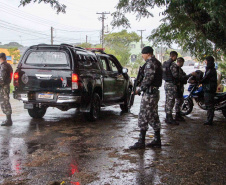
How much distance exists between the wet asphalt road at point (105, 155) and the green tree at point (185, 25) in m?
3.20

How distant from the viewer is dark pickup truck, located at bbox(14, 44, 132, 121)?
848cm

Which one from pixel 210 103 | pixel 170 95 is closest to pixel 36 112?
pixel 170 95

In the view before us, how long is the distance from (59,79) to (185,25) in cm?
590

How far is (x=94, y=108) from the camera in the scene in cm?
948

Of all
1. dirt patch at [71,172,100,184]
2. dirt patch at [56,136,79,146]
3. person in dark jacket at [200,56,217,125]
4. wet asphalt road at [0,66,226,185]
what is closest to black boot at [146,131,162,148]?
wet asphalt road at [0,66,226,185]

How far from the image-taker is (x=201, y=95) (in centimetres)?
1079

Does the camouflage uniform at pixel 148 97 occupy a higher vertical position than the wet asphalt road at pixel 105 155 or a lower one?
higher

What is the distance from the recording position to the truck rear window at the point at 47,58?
28.7 ft

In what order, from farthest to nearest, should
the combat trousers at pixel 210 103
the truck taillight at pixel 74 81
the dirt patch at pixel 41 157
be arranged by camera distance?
the combat trousers at pixel 210 103 → the truck taillight at pixel 74 81 → the dirt patch at pixel 41 157

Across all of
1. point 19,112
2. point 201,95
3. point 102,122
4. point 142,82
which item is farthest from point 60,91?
point 201,95

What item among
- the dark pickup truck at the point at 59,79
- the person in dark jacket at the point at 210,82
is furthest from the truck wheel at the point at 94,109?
the person in dark jacket at the point at 210,82

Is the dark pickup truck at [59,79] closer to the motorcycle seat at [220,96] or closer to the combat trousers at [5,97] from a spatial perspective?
the combat trousers at [5,97]

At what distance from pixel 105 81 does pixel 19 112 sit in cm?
337

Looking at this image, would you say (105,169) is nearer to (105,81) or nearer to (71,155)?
(71,155)
